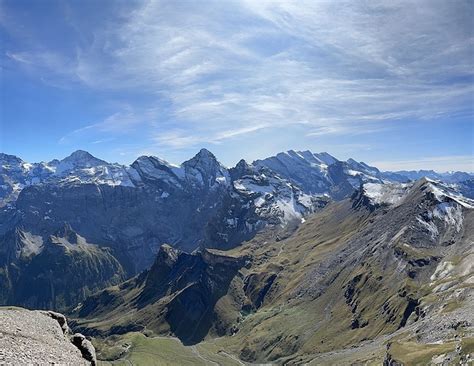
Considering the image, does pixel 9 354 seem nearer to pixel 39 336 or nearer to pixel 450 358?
pixel 39 336

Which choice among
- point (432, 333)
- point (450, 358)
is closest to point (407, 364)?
point (450, 358)

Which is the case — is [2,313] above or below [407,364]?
above

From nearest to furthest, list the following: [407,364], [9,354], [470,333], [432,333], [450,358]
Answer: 1. [9,354]
2. [450,358]
3. [407,364]
4. [470,333]
5. [432,333]

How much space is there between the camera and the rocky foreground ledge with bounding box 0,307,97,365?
139 ft

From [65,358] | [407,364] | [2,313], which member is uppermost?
[2,313]

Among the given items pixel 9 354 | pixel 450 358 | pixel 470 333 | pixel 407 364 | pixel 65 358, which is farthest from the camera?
pixel 470 333

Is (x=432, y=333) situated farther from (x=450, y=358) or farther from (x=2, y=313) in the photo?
(x=2, y=313)

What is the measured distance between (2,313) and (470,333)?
15852 centimetres

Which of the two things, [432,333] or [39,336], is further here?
[432,333]

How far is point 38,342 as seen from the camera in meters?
48.4

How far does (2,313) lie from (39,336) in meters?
6.57

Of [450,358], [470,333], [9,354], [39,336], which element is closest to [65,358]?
[39,336]

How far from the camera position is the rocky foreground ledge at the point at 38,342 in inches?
1672

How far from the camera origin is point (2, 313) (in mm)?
54062
